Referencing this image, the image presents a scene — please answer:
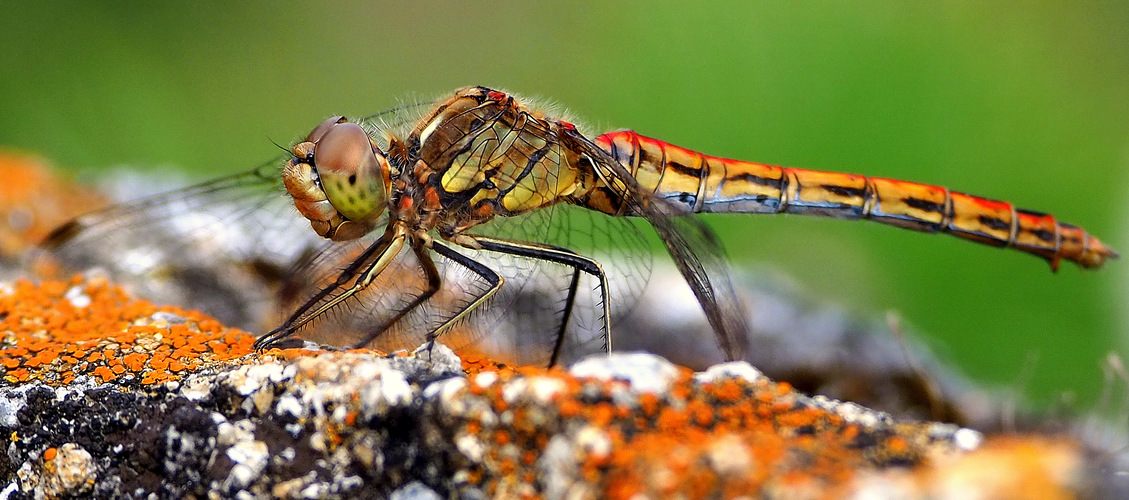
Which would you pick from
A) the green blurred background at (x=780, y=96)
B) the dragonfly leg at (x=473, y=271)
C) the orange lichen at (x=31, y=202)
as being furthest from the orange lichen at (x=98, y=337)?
the green blurred background at (x=780, y=96)

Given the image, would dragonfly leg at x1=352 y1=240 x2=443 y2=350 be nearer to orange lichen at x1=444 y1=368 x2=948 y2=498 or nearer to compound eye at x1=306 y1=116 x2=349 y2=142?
compound eye at x1=306 y1=116 x2=349 y2=142

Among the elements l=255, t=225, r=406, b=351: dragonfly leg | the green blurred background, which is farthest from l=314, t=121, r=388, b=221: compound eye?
the green blurred background

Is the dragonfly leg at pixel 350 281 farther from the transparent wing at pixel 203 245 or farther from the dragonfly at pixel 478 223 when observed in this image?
the transparent wing at pixel 203 245

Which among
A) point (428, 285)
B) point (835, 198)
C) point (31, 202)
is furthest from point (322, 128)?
point (31, 202)

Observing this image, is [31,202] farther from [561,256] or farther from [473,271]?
[561,256]

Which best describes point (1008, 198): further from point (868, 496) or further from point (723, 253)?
point (868, 496)

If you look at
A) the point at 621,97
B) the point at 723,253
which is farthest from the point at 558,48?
the point at 723,253

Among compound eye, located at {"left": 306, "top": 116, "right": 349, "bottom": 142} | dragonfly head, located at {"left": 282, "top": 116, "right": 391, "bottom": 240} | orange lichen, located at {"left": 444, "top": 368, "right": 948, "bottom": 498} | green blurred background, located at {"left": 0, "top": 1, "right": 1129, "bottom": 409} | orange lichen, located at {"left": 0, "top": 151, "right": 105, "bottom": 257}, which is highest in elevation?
green blurred background, located at {"left": 0, "top": 1, "right": 1129, "bottom": 409}
